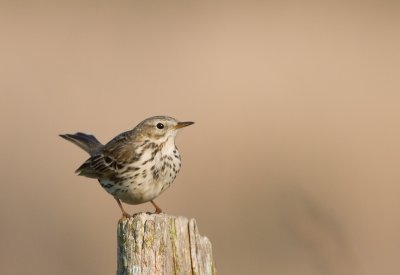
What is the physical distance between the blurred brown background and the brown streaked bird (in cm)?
152

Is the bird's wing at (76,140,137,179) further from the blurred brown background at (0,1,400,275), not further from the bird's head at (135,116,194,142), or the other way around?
the blurred brown background at (0,1,400,275)

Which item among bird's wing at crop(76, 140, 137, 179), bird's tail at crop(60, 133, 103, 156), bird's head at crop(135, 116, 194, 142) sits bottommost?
bird's wing at crop(76, 140, 137, 179)

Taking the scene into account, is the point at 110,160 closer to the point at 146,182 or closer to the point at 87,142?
the point at 146,182

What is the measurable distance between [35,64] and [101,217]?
14.1ft

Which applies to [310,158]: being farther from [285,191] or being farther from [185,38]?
[185,38]

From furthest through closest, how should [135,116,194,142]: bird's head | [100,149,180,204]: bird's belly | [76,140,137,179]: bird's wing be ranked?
1. [135,116,194,142]: bird's head
2. [76,140,137,179]: bird's wing
3. [100,149,180,204]: bird's belly

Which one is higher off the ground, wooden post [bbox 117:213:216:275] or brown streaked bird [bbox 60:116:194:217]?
brown streaked bird [bbox 60:116:194:217]

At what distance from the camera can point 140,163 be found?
302 inches

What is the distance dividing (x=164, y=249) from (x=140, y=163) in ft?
8.09

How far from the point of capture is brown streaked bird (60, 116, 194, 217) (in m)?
7.50

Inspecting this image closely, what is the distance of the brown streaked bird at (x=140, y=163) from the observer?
7.50 meters

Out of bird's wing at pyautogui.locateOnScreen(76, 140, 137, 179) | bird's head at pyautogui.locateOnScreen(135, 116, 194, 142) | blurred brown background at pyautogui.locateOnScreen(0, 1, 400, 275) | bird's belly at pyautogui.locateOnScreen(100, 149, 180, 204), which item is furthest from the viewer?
blurred brown background at pyautogui.locateOnScreen(0, 1, 400, 275)

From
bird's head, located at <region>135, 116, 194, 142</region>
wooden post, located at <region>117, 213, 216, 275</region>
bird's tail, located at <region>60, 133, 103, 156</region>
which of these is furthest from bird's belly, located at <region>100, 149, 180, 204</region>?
wooden post, located at <region>117, 213, 216, 275</region>

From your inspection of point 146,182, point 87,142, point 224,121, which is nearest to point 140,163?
point 146,182
